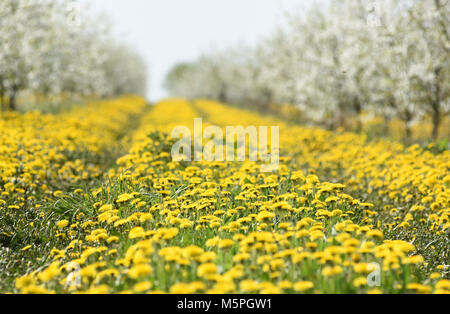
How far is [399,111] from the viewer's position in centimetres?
1274

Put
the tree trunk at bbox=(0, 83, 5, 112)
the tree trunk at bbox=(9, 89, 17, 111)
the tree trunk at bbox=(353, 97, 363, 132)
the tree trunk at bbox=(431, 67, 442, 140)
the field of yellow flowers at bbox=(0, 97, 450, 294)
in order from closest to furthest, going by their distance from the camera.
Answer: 1. the field of yellow flowers at bbox=(0, 97, 450, 294)
2. the tree trunk at bbox=(431, 67, 442, 140)
3. the tree trunk at bbox=(0, 83, 5, 112)
4. the tree trunk at bbox=(9, 89, 17, 111)
5. the tree trunk at bbox=(353, 97, 363, 132)

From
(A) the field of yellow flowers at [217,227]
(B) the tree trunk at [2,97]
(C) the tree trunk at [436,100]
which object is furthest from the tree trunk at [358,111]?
(B) the tree trunk at [2,97]

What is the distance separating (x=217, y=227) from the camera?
4223mm

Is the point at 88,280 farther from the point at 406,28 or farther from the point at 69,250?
the point at 406,28

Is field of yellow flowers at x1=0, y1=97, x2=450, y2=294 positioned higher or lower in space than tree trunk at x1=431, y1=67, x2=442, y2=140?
lower

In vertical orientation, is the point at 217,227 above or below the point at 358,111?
below

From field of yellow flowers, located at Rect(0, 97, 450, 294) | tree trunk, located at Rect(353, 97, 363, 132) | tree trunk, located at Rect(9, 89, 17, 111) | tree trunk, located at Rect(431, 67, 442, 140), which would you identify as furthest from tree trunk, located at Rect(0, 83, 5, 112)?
tree trunk, located at Rect(431, 67, 442, 140)

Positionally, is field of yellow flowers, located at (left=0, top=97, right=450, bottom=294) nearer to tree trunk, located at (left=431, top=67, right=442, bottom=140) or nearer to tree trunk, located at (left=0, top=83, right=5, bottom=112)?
tree trunk, located at (left=431, top=67, right=442, bottom=140)

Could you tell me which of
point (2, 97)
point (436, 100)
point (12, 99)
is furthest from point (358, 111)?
point (2, 97)

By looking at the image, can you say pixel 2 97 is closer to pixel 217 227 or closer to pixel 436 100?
pixel 217 227

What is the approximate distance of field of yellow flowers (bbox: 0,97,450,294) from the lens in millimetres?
2900

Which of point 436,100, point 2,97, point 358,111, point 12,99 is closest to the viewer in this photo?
point 436,100

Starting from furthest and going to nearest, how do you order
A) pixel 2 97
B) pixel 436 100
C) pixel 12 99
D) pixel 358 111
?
pixel 358 111
pixel 2 97
pixel 12 99
pixel 436 100
